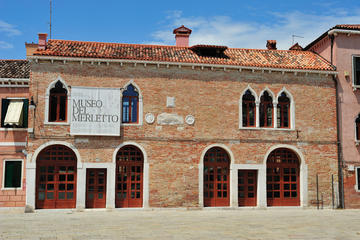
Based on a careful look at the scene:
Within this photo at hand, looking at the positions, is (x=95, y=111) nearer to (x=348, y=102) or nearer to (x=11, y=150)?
(x=11, y=150)

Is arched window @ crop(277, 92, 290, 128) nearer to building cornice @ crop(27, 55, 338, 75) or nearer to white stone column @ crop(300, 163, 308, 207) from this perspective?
building cornice @ crop(27, 55, 338, 75)

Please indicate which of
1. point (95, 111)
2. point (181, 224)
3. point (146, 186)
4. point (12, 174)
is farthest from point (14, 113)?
point (181, 224)

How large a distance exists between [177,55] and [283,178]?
783 centimetres

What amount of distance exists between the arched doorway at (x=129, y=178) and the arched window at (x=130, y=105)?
132cm

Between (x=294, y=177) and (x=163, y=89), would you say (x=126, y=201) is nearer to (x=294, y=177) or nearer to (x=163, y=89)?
(x=163, y=89)

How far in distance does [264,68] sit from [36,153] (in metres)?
11.1

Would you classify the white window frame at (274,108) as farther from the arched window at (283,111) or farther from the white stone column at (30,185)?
the white stone column at (30,185)

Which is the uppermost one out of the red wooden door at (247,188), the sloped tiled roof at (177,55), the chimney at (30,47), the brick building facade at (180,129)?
the chimney at (30,47)

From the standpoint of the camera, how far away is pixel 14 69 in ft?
69.2

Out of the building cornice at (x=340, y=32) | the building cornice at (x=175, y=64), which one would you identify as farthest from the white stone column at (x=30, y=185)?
the building cornice at (x=340, y=32)

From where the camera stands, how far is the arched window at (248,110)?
2016 cm

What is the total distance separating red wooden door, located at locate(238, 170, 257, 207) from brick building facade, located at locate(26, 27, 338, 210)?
0.16 ft

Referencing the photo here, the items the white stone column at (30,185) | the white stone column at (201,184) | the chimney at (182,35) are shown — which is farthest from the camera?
the chimney at (182,35)

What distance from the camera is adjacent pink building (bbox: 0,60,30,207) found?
1967 cm
